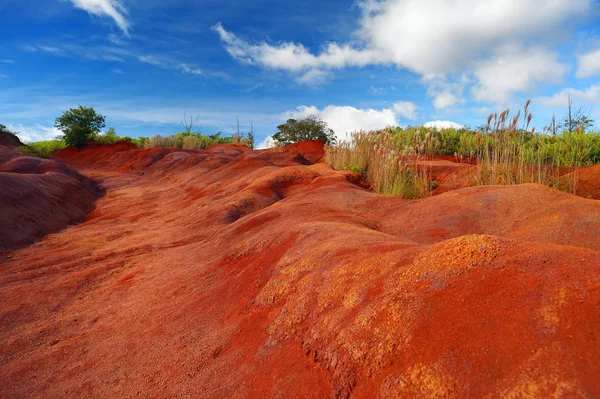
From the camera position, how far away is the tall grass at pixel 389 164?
8273mm

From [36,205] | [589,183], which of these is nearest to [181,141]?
[36,205]

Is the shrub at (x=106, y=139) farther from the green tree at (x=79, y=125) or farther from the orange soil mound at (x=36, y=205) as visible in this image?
the orange soil mound at (x=36, y=205)

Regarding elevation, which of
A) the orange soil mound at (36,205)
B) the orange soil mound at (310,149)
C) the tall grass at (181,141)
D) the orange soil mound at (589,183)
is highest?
the tall grass at (181,141)

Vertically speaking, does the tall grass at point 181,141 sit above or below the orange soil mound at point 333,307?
above

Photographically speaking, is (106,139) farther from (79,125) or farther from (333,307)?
(333,307)

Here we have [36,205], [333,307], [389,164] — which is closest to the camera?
[333,307]

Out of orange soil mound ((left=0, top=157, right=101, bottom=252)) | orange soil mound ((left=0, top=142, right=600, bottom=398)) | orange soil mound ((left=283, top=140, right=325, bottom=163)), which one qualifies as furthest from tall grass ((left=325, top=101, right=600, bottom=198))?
orange soil mound ((left=283, top=140, right=325, bottom=163))

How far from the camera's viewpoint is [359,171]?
1141 cm

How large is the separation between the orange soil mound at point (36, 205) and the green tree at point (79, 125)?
2281cm

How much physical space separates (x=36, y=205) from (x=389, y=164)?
9239mm

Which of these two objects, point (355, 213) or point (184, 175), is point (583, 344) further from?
point (184, 175)

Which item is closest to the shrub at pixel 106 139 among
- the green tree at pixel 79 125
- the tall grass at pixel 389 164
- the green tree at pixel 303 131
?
the green tree at pixel 79 125

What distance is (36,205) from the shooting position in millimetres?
10539

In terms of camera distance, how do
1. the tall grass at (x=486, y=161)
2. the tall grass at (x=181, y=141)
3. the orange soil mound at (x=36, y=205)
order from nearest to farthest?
the tall grass at (x=486, y=161)
the orange soil mound at (x=36, y=205)
the tall grass at (x=181, y=141)
